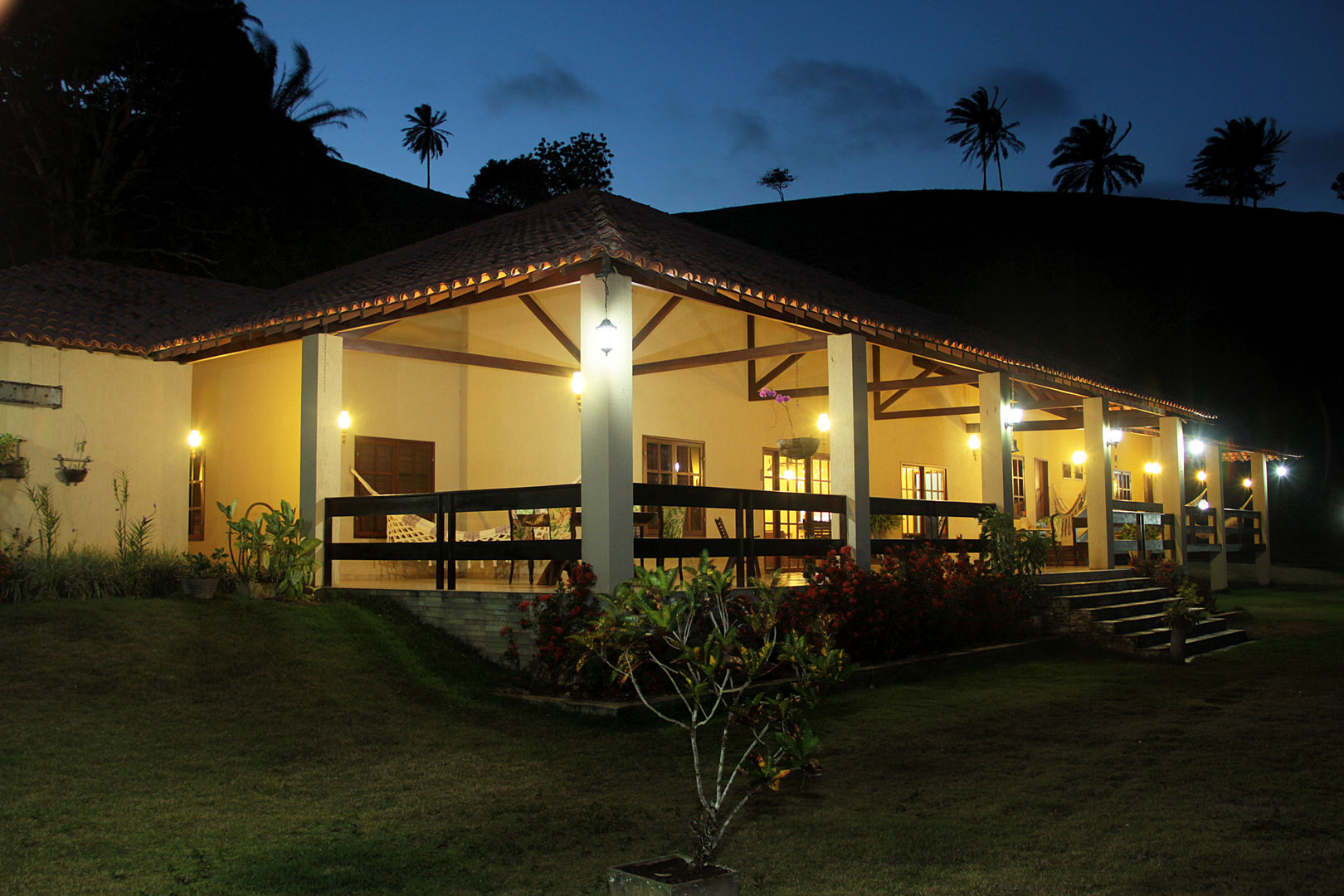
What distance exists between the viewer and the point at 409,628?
9.19 m

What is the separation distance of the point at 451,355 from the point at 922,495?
9.97 meters

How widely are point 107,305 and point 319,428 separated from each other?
388 centimetres

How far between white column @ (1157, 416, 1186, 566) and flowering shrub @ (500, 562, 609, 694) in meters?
13.1

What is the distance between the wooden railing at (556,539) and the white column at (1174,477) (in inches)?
352

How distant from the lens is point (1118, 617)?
1277 centimetres

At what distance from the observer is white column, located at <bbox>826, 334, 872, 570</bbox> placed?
1059cm

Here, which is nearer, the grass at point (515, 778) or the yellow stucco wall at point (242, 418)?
the grass at point (515, 778)

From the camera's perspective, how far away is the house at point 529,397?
8922 millimetres

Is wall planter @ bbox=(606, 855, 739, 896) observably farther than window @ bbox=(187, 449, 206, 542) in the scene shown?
No

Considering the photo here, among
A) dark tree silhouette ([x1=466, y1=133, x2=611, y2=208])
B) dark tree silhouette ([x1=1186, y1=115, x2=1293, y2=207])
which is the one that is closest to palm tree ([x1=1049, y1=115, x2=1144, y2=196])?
dark tree silhouette ([x1=1186, y1=115, x2=1293, y2=207])

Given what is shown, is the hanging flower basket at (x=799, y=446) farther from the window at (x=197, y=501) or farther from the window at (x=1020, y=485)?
the window at (x=1020, y=485)

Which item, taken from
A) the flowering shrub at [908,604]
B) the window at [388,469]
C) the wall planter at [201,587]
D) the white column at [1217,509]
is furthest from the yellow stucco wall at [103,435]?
the white column at [1217,509]

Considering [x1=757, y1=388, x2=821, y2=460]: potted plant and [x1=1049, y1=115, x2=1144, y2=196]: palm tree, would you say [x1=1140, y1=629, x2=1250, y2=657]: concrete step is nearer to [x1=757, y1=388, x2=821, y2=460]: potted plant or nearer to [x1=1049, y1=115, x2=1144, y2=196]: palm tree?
[x1=757, y1=388, x2=821, y2=460]: potted plant

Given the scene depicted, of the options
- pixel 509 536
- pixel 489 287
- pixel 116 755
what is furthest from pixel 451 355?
pixel 116 755
